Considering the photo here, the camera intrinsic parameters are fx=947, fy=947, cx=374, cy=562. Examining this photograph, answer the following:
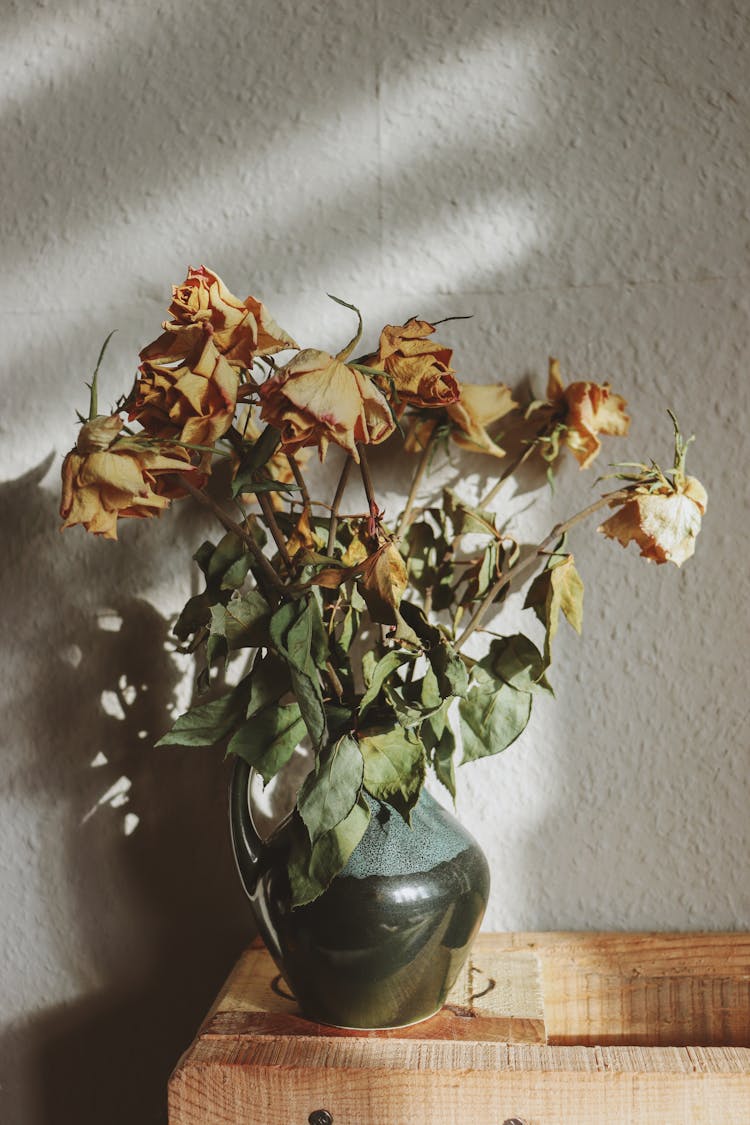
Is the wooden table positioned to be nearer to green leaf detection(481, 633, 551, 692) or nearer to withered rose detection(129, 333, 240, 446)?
green leaf detection(481, 633, 551, 692)

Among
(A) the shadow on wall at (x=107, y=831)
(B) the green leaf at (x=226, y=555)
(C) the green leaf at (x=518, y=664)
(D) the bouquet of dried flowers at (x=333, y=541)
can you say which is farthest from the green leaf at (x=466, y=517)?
(A) the shadow on wall at (x=107, y=831)

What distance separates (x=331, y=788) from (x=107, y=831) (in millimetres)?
457

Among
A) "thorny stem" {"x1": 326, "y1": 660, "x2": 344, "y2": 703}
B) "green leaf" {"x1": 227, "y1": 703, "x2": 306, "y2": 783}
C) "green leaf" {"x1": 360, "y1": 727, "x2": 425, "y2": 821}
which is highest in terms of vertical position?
"thorny stem" {"x1": 326, "y1": 660, "x2": 344, "y2": 703}

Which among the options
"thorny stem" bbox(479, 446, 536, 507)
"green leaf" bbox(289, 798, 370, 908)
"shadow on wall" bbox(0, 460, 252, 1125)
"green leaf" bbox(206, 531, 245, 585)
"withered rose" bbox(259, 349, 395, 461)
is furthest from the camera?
"shadow on wall" bbox(0, 460, 252, 1125)

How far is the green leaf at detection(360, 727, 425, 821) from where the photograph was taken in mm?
777

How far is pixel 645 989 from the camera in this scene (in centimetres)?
98

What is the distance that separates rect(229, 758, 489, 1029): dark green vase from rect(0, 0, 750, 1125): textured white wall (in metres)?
0.23

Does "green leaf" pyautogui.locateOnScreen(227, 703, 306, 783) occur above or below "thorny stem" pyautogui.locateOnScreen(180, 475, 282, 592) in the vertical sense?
below

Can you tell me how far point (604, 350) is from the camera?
1023 millimetres

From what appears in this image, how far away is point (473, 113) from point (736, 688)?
69 cm

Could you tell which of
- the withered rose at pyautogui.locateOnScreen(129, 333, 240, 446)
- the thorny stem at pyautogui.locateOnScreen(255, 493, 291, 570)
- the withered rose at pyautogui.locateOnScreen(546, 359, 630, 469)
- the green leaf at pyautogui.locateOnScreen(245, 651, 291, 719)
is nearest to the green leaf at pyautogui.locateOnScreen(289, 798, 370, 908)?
the green leaf at pyautogui.locateOnScreen(245, 651, 291, 719)

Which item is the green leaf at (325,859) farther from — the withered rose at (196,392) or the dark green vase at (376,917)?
the withered rose at (196,392)

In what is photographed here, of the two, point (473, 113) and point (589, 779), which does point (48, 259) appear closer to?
point (473, 113)

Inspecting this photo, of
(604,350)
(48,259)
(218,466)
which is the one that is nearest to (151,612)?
(218,466)
